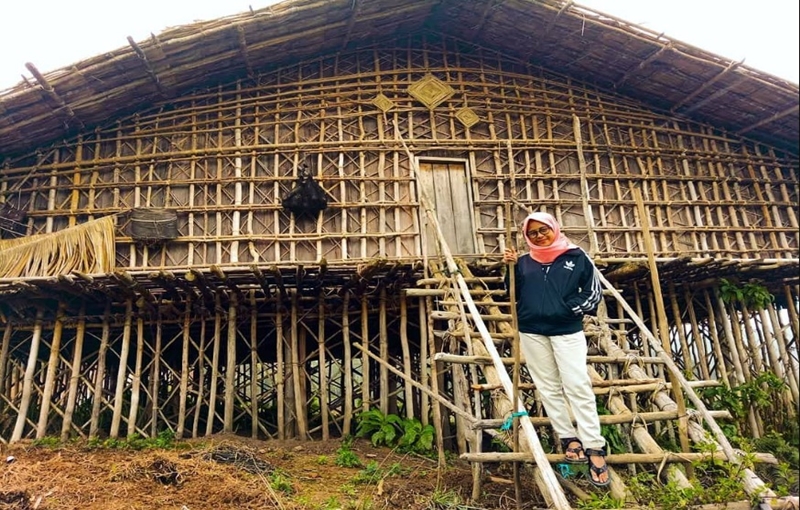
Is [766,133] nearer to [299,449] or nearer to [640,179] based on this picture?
[640,179]

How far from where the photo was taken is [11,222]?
8852 millimetres

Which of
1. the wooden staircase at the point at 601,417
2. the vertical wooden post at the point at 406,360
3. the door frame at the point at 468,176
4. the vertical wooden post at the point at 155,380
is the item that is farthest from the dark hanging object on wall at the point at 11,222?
the wooden staircase at the point at 601,417

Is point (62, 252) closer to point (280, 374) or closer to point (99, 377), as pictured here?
point (99, 377)

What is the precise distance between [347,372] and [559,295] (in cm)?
495

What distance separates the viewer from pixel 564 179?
396 inches

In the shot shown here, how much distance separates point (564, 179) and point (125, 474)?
27.6 ft

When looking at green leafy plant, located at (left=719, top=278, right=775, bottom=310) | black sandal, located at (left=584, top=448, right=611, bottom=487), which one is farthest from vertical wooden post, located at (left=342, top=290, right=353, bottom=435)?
green leafy plant, located at (left=719, top=278, right=775, bottom=310)

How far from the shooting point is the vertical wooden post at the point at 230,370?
26.3 ft

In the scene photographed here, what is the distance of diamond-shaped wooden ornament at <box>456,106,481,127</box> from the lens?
10281mm

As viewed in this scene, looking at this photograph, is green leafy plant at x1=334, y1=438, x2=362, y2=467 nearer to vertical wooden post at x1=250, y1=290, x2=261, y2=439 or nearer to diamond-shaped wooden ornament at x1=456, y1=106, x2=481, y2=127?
vertical wooden post at x1=250, y1=290, x2=261, y2=439

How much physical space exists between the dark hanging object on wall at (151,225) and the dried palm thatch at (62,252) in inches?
15.3

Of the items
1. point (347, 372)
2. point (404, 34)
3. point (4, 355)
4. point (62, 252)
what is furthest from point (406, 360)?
point (404, 34)

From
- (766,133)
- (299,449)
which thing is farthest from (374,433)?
(766,133)

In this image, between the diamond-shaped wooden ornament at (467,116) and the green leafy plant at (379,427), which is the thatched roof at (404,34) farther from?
the green leafy plant at (379,427)
